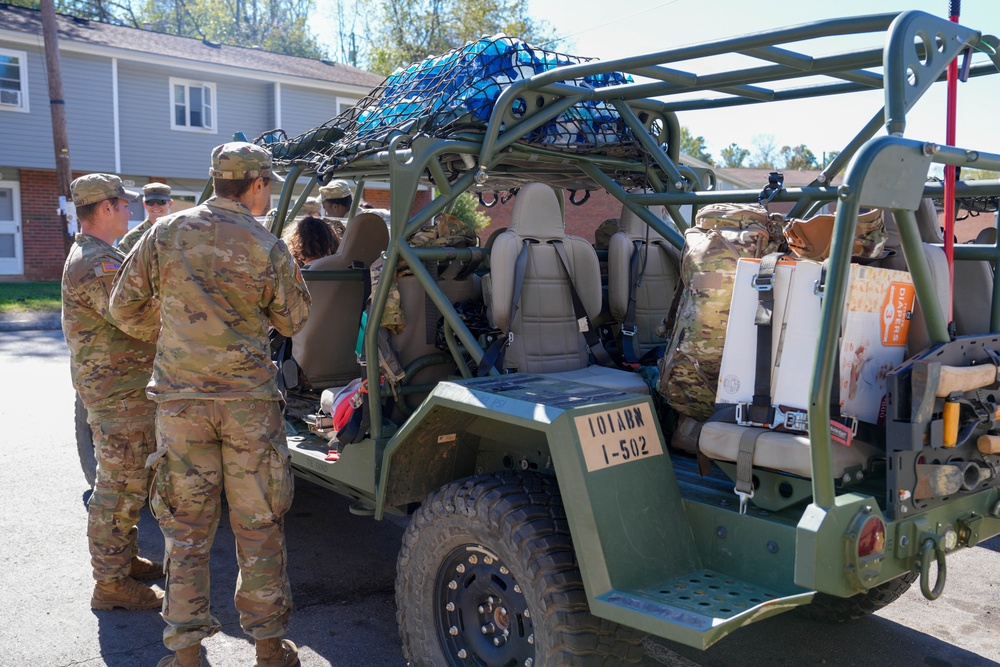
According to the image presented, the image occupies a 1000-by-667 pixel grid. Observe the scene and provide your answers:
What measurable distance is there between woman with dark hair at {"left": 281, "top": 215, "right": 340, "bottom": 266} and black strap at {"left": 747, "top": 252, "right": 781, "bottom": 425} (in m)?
3.18

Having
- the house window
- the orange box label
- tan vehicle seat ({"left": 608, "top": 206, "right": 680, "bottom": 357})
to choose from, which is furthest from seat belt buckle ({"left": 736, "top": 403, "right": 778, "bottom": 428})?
the house window

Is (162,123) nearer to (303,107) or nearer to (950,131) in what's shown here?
(303,107)

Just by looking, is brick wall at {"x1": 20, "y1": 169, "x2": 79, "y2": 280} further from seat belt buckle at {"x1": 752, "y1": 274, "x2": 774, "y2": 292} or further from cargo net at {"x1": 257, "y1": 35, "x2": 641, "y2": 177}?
seat belt buckle at {"x1": 752, "y1": 274, "x2": 774, "y2": 292}

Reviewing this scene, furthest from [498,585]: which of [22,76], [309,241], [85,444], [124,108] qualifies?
[124,108]

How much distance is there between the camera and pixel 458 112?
408cm

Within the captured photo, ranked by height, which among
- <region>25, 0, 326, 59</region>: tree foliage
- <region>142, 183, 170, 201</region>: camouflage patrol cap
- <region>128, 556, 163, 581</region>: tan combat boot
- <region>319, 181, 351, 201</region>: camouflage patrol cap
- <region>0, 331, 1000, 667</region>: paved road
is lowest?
<region>0, 331, 1000, 667</region>: paved road

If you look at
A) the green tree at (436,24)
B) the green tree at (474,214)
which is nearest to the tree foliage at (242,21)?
the green tree at (436,24)

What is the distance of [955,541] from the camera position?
2.79 m

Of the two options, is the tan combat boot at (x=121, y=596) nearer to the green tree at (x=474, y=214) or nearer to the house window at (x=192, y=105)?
the green tree at (x=474, y=214)

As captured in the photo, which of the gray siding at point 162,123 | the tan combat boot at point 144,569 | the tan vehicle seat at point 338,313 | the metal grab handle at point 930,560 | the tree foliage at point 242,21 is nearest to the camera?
the metal grab handle at point 930,560

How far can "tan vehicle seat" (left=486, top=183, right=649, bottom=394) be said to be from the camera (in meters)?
3.96

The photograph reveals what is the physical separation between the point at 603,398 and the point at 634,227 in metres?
2.07

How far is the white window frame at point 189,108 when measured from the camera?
2145 centimetres

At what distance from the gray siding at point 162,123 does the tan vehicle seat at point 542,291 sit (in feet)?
58.9
